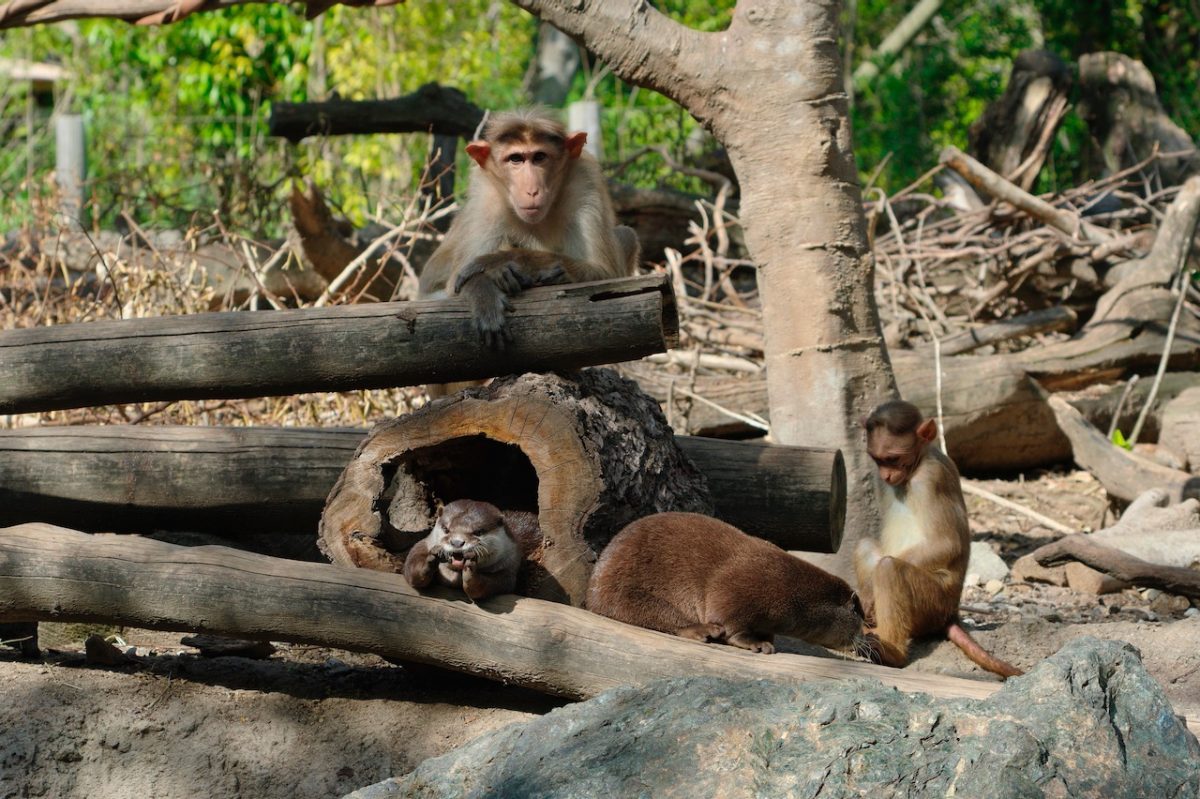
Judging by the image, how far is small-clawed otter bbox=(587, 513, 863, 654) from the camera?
4.01 meters

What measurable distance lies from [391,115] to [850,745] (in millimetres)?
8141

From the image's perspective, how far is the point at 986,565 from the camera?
643 centimetres

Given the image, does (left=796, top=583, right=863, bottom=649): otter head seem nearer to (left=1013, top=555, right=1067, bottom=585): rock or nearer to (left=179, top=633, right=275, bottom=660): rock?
(left=179, top=633, right=275, bottom=660): rock

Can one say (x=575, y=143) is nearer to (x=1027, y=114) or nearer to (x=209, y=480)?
(x=209, y=480)

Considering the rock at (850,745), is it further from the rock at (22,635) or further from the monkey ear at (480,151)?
the monkey ear at (480,151)

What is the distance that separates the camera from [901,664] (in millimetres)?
4648

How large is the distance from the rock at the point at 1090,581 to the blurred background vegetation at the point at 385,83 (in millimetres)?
7471

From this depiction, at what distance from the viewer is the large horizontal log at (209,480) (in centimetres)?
473

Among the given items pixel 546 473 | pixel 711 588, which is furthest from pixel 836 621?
pixel 546 473

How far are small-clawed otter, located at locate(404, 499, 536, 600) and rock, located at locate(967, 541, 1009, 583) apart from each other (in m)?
3.24

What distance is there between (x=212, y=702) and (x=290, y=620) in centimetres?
44

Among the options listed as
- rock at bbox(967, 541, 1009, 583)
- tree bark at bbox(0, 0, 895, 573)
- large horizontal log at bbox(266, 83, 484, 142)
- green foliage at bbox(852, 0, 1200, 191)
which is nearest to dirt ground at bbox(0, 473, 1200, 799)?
tree bark at bbox(0, 0, 895, 573)

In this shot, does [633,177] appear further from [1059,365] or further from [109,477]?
[109,477]

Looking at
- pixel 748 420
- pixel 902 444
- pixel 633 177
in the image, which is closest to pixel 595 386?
pixel 902 444
